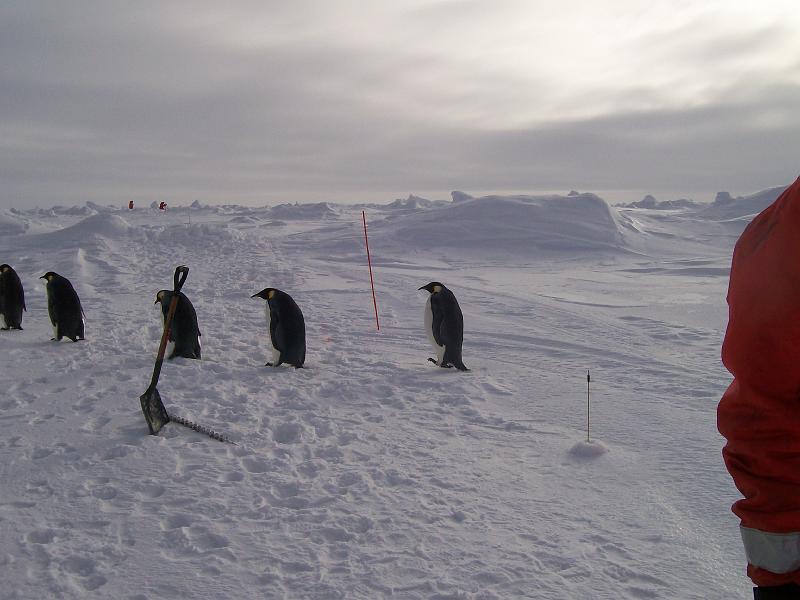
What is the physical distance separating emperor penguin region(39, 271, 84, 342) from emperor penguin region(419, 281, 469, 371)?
445 cm

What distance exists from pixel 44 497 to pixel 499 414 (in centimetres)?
339

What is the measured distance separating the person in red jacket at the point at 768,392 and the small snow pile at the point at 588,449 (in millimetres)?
2968

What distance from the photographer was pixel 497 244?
2588 cm

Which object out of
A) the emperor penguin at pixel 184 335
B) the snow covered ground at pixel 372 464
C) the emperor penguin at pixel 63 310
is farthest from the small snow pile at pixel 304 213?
the emperor penguin at pixel 184 335

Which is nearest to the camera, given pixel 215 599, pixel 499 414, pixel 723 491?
pixel 215 599

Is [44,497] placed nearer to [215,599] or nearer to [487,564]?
[215,599]

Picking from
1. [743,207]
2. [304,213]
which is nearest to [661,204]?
[743,207]

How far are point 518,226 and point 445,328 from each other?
22277 millimetres

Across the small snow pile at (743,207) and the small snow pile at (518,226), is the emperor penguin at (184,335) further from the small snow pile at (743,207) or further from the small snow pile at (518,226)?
the small snow pile at (743,207)

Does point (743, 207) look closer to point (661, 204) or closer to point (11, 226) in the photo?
point (661, 204)

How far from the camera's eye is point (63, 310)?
7.59 m

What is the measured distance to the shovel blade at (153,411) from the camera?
170 inches

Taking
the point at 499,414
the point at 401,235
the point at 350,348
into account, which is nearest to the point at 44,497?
the point at 499,414

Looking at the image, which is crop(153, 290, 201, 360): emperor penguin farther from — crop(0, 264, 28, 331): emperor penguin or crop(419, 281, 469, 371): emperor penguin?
crop(0, 264, 28, 331): emperor penguin
